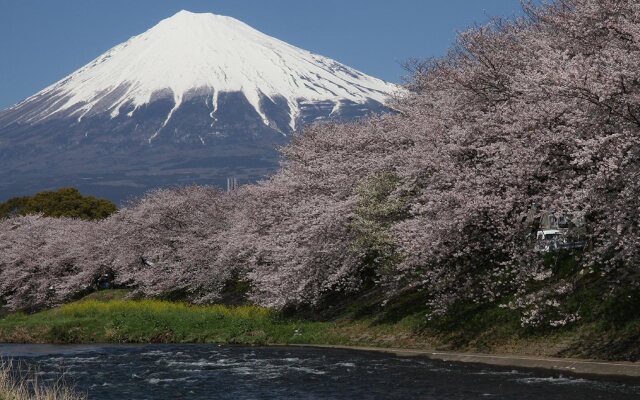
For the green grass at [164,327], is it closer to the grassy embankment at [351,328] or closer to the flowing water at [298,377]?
the grassy embankment at [351,328]

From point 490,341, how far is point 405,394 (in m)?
7.79

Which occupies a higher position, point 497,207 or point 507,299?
point 497,207

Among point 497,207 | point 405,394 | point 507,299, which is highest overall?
point 497,207

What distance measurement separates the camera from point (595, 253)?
2617 cm

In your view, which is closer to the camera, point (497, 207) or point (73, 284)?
point (497, 207)

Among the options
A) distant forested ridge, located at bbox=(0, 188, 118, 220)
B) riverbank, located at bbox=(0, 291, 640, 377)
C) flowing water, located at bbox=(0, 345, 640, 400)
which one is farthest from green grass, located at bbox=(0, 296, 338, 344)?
distant forested ridge, located at bbox=(0, 188, 118, 220)

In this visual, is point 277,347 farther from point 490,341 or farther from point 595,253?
point 595,253

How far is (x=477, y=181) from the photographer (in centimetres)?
2923

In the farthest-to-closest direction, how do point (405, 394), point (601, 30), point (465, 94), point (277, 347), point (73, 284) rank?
point (73, 284), point (277, 347), point (465, 94), point (601, 30), point (405, 394)

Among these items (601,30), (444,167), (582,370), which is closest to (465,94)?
(444,167)

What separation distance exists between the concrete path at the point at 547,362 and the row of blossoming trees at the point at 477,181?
4.54 ft

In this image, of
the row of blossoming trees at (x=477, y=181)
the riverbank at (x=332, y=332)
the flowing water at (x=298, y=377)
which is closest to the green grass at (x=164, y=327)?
the riverbank at (x=332, y=332)

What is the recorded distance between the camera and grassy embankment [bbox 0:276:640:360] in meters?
28.8

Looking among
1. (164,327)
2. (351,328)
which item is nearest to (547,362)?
(351,328)
